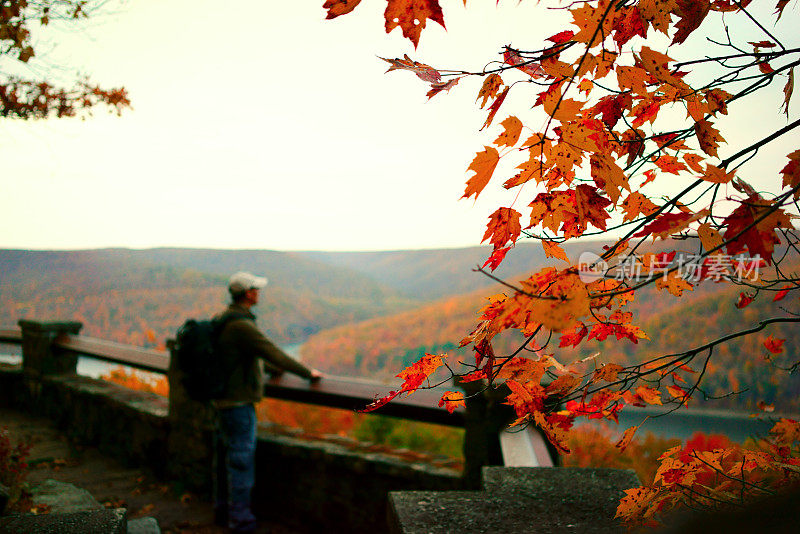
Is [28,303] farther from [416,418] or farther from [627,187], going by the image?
[627,187]

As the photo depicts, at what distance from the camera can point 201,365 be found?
3.54 meters

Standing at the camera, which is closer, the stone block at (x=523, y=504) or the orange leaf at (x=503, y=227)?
the orange leaf at (x=503, y=227)

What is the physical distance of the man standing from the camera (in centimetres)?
359

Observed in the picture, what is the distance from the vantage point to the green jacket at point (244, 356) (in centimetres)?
358

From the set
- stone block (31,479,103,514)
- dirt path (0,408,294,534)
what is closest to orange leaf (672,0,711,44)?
stone block (31,479,103,514)

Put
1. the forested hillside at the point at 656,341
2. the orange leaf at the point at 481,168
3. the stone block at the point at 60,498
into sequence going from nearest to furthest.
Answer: the orange leaf at the point at 481,168 → the stone block at the point at 60,498 → the forested hillside at the point at 656,341

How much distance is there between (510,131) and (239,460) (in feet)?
11.1

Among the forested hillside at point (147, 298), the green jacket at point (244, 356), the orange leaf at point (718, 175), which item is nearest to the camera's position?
the orange leaf at point (718, 175)

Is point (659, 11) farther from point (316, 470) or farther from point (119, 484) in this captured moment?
point (119, 484)

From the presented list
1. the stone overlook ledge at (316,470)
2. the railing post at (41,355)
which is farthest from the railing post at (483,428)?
the railing post at (41,355)

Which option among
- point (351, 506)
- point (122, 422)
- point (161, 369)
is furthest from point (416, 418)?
point (122, 422)

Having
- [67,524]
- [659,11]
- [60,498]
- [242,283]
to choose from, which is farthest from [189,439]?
[659,11]

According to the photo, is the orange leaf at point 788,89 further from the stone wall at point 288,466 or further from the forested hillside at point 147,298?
the forested hillside at point 147,298

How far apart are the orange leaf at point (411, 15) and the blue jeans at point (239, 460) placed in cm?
326
